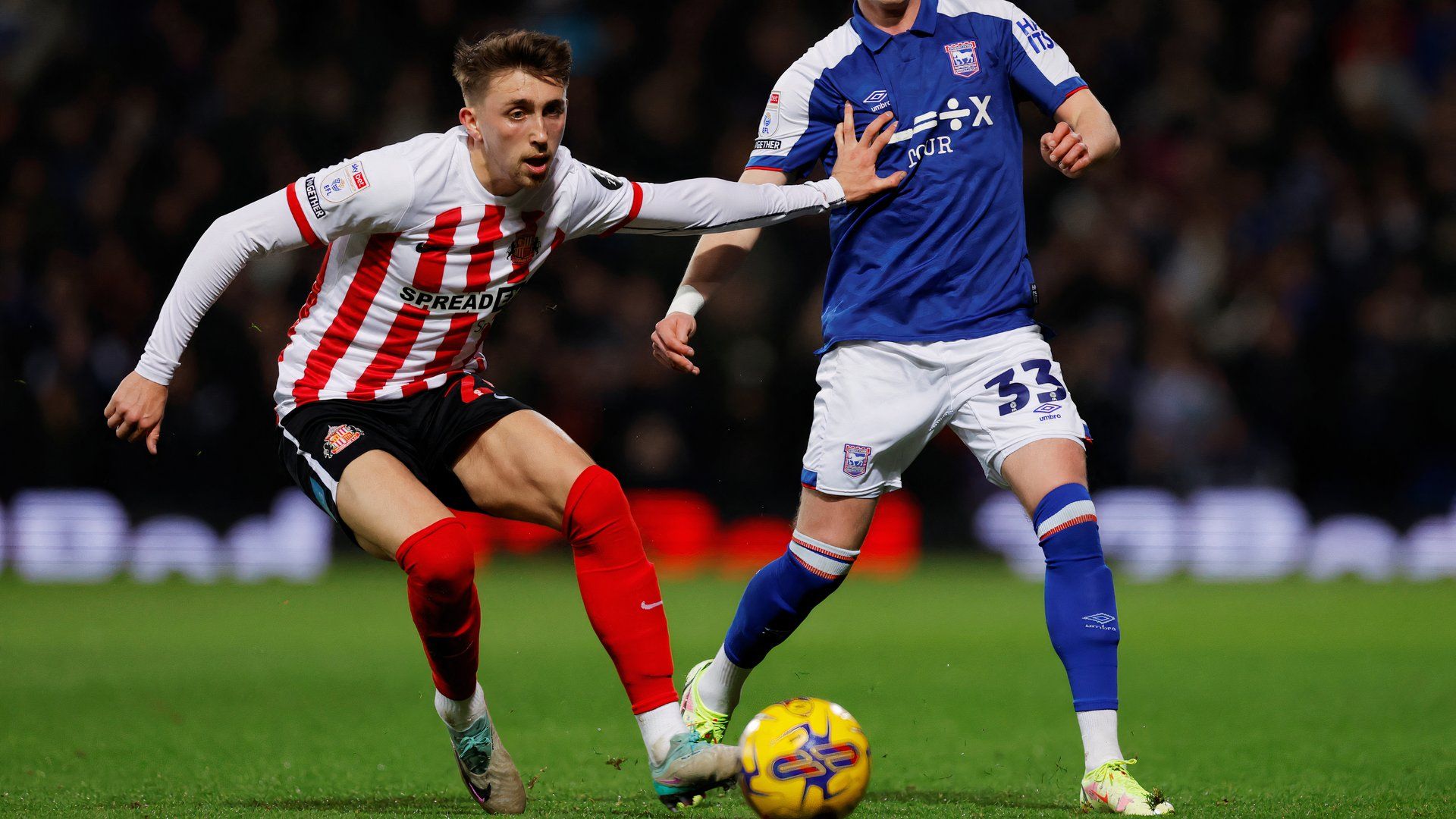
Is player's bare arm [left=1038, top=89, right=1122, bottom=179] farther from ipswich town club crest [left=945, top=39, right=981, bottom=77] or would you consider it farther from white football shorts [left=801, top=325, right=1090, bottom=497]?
white football shorts [left=801, top=325, right=1090, bottom=497]

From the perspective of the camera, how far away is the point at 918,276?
5133mm

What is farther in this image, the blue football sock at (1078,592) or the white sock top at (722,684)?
the white sock top at (722,684)

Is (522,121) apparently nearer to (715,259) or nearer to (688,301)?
(688,301)

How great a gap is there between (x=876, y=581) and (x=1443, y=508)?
451 centimetres

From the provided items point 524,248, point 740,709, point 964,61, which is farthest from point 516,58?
point 740,709

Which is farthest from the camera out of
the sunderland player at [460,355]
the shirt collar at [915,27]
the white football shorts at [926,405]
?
the shirt collar at [915,27]

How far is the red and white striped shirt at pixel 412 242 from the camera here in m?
4.59

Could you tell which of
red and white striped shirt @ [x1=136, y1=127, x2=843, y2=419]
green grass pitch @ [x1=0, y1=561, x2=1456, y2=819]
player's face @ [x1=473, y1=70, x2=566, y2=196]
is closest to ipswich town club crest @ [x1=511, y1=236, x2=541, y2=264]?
red and white striped shirt @ [x1=136, y1=127, x2=843, y2=419]

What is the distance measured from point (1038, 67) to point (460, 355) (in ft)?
6.52

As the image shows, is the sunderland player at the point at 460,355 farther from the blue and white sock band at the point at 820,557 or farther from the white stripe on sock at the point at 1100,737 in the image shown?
the white stripe on sock at the point at 1100,737

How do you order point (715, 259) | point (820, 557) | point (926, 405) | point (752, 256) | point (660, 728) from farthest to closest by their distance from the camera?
point (752, 256) < point (715, 259) < point (820, 557) < point (926, 405) < point (660, 728)

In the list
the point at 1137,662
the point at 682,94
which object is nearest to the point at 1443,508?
the point at 1137,662

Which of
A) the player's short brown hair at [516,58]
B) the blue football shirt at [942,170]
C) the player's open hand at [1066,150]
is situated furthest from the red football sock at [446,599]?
the player's open hand at [1066,150]

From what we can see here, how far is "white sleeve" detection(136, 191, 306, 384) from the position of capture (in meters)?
4.57
